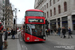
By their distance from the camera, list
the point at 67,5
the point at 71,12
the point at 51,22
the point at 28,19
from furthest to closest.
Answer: the point at 51,22 → the point at 67,5 → the point at 71,12 → the point at 28,19

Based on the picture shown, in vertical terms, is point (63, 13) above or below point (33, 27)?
above

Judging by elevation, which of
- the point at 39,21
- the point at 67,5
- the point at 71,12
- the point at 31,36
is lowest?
the point at 31,36

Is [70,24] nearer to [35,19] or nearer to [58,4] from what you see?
[58,4]

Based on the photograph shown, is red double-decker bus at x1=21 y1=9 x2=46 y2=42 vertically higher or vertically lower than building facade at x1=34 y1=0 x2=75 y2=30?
lower

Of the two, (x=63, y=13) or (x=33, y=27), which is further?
(x=63, y=13)

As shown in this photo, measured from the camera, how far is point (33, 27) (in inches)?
420

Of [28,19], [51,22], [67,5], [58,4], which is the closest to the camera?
[28,19]

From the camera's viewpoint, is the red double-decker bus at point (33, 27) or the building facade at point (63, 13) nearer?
the red double-decker bus at point (33, 27)

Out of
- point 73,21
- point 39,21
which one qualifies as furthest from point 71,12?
point 39,21

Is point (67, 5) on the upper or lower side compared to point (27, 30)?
upper

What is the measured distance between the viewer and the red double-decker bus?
10555 millimetres

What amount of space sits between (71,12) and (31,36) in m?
14.9

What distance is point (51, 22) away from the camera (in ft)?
108

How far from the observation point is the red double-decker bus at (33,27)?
1055cm
